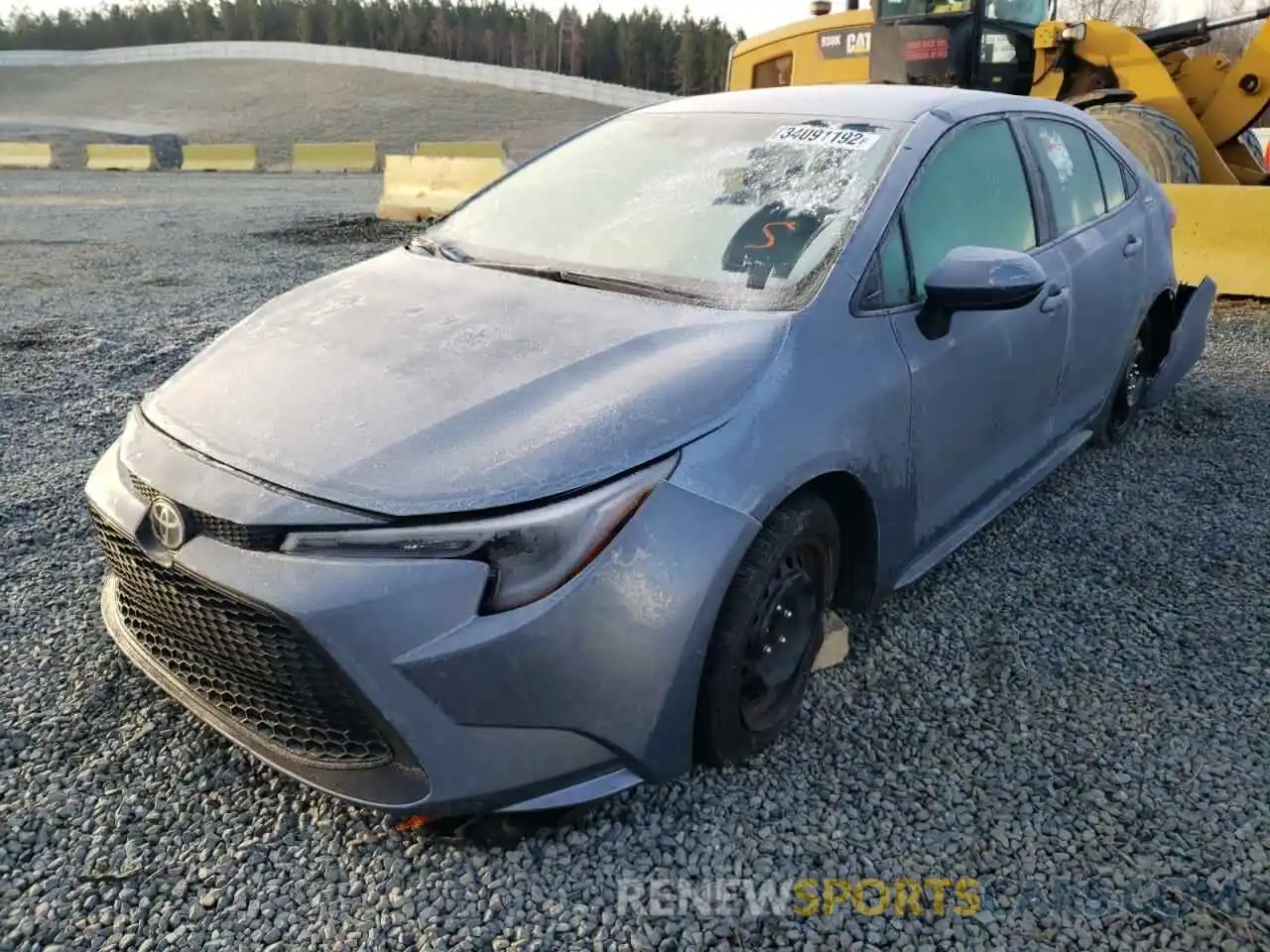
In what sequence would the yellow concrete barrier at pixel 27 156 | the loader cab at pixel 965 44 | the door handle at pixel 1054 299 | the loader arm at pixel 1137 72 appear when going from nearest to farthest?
the door handle at pixel 1054 299 < the loader arm at pixel 1137 72 < the loader cab at pixel 965 44 < the yellow concrete barrier at pixel 27 156

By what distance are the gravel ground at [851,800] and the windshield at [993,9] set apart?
7021mm

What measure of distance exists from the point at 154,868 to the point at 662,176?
231 centimetres

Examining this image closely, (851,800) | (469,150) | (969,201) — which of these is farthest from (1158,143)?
(469,150)

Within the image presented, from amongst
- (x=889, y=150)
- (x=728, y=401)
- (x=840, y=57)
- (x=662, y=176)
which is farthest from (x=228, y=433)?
(x=840, y=57)

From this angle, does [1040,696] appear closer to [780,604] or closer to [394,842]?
[780,604]

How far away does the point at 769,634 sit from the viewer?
228 cm

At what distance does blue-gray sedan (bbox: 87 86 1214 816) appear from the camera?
1.82m

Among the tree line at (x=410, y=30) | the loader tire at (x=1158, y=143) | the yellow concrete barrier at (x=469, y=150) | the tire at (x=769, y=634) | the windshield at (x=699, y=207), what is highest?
the tree line at (x=410, y=30)

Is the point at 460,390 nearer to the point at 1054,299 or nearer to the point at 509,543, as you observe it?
the point at 509,543

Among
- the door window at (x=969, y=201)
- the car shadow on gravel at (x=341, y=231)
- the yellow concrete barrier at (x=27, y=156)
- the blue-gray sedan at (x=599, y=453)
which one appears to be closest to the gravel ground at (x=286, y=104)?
the yellow concrete barrier at (x=27, y=156)

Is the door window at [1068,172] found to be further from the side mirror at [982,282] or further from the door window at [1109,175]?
the side mirror at [982,282]

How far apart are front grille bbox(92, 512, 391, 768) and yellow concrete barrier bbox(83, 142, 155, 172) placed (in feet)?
85.9

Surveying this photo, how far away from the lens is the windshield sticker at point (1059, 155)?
3.51 meters

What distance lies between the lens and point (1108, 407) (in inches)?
164
